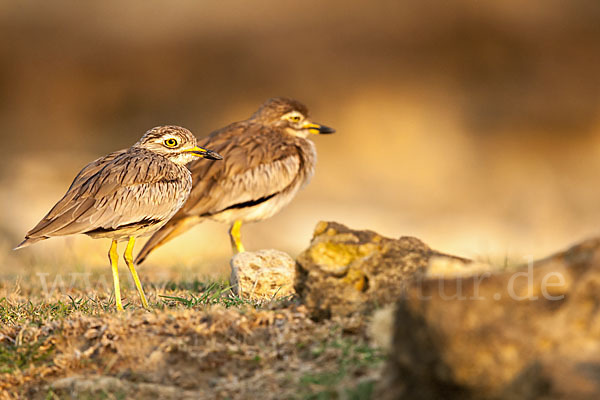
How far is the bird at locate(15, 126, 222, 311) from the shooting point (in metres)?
5.59

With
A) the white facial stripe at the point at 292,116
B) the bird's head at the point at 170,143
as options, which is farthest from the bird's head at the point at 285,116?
the bird's head at the point at 170,143

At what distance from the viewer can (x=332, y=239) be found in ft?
14.6

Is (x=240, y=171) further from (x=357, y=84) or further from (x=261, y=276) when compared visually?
(x=357, y=84)

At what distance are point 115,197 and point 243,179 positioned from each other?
2688mm

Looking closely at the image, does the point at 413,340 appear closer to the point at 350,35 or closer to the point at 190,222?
the point at 190,222

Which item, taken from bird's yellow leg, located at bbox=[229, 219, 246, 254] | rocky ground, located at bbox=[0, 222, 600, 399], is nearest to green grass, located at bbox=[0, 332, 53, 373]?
rocky ground, located at bbox=[0, 222, 600, 399]

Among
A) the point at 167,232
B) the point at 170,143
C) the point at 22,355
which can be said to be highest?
Answer: the point at 170,143

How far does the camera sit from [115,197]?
577 centimetres

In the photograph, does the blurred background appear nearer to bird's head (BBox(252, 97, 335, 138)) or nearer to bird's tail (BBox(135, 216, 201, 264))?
bird's head (BBox(252, 97, 335, 138))

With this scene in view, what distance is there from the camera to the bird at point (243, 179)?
8.19 meters

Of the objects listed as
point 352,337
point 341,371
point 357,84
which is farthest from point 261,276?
point 357,84

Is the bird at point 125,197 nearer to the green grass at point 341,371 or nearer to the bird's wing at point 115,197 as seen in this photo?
the bird's wing at point 115,197

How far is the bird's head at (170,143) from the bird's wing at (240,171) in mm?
1700

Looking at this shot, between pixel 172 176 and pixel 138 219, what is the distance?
0.50m
